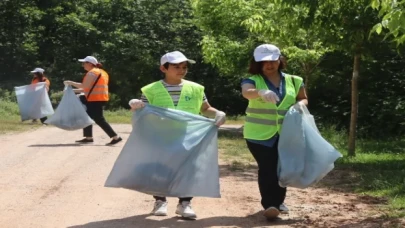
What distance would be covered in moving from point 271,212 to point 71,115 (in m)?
8.25

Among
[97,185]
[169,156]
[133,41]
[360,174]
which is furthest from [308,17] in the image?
[133,41]

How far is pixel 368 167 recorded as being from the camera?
40.6ft

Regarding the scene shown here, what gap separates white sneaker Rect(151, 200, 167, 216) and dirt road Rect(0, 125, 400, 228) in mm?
73

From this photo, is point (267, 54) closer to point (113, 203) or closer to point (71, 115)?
point (113, 203)

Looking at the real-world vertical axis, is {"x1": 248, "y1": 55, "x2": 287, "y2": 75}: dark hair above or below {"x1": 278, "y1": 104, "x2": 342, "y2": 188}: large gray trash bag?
above

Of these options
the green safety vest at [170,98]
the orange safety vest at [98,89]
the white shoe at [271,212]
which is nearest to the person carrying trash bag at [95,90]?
the orange safety vest at [98,89]

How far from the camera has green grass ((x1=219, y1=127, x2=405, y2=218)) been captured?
956cm

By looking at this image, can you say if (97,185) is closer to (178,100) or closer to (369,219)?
(178,100)

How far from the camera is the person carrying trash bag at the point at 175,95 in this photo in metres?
7.75

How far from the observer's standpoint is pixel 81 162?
12.2 meters

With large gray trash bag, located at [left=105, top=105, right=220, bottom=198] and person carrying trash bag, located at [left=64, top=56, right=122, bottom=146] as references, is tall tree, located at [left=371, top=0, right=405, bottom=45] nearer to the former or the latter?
large gray trash bag, located at [left=105, top=105, right=220, bottom=198]

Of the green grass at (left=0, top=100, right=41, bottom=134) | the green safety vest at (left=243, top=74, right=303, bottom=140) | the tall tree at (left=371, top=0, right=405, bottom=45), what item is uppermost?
the tall tree at (left=371, top=0, right=405, bottom=45)

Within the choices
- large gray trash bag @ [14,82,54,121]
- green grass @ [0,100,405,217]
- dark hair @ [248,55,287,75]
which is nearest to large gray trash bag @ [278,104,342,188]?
dark hair @ [248,55,287,75]

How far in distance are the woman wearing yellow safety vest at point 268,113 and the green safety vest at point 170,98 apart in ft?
1.65
